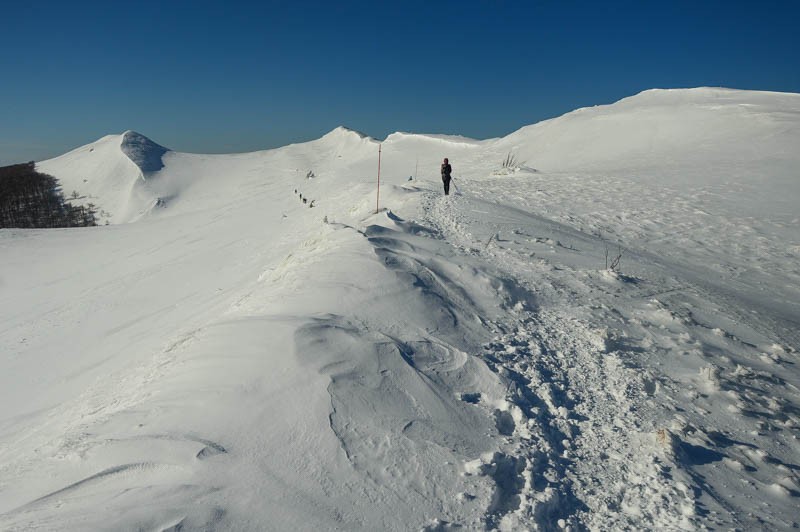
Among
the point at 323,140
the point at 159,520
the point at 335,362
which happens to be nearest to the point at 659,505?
the point at 335,362

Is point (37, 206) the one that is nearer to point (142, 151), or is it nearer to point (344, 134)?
point (142, 151)

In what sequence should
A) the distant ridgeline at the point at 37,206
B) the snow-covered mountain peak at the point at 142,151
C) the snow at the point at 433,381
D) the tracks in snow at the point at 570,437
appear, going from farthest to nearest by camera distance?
1. the snow-covered mountain peak at the point at 142,151
2. the distant ridgeline at the point at 37,206
3. the tracks in snow at the point at 570,437
4. the snow at the point at 433,381

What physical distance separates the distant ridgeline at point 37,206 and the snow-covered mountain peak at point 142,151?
877 cm

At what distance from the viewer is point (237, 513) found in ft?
10.6

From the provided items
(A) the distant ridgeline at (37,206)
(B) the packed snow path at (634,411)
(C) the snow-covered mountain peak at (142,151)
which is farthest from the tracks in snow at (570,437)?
(C) the snow-covered mountain peak at (142,151)

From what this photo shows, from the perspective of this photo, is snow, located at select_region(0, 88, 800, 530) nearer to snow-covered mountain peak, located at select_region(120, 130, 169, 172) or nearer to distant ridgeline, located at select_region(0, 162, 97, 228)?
distant ridgeline, located at select_region(0, 162, 97, 228)

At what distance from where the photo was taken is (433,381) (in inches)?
196

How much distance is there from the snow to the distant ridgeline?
3453 centimetres

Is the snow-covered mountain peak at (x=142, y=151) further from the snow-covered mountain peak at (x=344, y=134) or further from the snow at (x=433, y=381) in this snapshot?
the snow at (x=433, y=381)

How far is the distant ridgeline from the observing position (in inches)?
1690

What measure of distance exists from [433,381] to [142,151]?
2720 inches

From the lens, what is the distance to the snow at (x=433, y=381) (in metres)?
3.61

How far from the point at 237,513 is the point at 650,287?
24.2 ft

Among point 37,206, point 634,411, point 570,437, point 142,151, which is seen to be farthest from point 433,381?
point 142,151
